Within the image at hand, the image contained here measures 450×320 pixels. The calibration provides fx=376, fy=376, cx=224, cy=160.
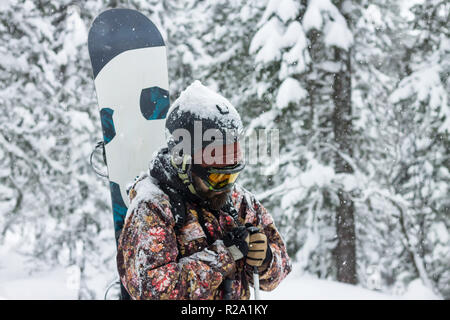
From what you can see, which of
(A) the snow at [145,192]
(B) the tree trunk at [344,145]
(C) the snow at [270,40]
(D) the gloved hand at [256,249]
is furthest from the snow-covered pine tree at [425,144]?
(A) the snow at [145,192]

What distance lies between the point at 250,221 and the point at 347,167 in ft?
19.4

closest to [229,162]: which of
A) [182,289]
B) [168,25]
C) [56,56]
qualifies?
[182,289]

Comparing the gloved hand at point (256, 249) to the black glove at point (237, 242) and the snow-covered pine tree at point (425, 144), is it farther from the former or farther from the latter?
the snow-covered pine tree at point (425, 144)

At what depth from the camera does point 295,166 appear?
8359 mm

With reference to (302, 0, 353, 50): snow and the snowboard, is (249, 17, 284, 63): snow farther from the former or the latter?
the snowboard

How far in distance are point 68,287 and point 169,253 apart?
39.1 feet

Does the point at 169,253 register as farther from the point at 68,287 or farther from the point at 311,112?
the point at 68,287

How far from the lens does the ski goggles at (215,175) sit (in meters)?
2.18

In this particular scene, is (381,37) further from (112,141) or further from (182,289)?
(182,289)

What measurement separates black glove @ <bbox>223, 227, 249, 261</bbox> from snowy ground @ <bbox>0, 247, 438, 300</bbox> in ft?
12.1

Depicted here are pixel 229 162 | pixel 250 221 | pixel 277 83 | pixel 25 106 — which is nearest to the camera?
pixel 229 162

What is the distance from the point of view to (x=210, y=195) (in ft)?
7.26

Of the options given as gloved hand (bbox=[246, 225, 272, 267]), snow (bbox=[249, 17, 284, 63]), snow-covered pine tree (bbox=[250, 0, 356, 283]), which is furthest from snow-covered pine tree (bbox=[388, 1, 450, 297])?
gloved hand (bbox=[246, 225, 272, 267])
